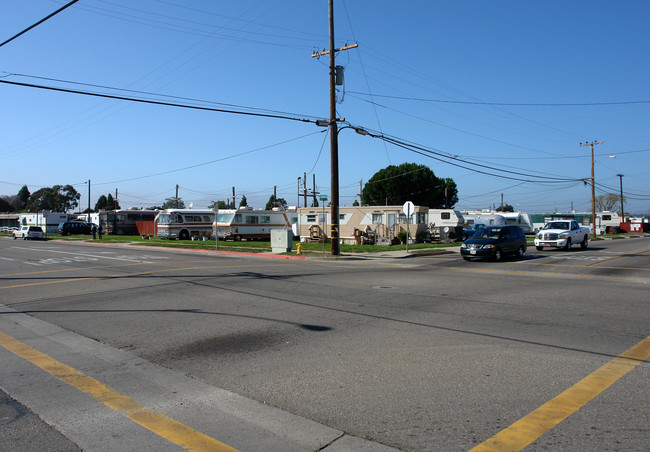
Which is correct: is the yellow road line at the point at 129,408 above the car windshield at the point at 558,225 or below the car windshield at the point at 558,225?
below

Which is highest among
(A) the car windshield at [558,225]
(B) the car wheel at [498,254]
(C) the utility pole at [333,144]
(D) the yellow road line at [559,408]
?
(C) the utility pole at [333,144]

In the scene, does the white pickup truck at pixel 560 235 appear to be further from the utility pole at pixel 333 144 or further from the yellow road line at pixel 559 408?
the yellow road line at pixel 559 408

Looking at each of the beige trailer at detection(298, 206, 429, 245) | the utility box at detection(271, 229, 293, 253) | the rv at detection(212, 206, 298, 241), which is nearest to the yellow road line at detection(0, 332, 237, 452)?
the utility box at detection(271, 229, 293, 253)

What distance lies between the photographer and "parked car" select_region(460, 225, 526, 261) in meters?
21.3

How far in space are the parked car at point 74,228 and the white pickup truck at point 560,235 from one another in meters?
53.5

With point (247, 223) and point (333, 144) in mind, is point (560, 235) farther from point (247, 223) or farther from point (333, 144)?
point (247, 223)

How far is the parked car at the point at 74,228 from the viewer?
57.8m

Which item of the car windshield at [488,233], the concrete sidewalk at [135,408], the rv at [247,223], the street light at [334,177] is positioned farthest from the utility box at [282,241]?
the concrete sidewalk at [135,408]

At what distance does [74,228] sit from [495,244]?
54126 millimetres

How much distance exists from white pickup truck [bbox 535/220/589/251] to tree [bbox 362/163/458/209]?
4122 cm

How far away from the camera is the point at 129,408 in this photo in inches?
186

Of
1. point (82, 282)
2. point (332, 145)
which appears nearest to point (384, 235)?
point (332, 145)

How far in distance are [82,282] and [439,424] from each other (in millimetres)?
13066

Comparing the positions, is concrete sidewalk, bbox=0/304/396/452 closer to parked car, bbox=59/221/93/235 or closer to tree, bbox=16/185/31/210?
parked car, bbox=59/221/93/235
